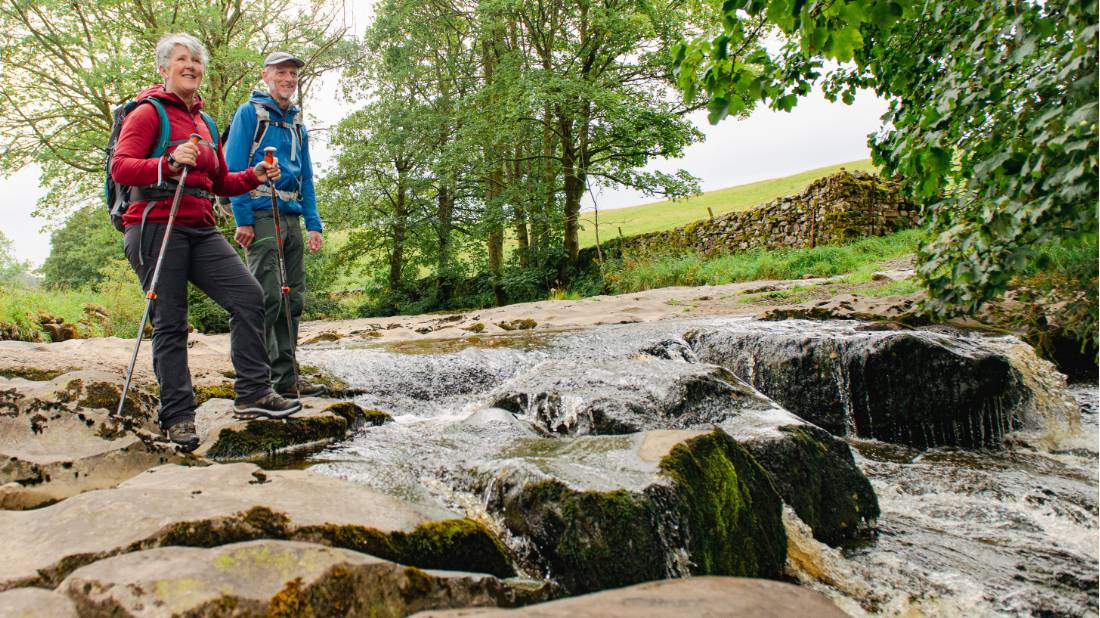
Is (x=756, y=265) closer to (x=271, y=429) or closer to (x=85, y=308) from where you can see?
(x=271, y=429)

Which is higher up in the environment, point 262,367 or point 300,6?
point 300,6

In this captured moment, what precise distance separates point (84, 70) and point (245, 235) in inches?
681

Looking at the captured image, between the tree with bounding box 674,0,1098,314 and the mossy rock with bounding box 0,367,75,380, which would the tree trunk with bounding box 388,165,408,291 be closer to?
the mossy rock with bounding box 0,367,75,380

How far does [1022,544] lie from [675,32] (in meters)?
19.2

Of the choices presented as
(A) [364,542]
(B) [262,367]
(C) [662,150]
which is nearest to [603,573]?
(A) [364,542]

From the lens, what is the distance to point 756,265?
1748 centimetres

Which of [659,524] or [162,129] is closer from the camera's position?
[659,524]

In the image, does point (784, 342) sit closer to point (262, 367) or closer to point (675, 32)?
point (262, 367)

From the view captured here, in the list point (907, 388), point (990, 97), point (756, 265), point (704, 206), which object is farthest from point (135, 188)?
point (704, 206)

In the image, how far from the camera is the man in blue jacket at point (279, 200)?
4.79 m

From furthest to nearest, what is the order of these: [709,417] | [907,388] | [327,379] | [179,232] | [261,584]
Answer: [327,379]
[907,388]
[709,417]
[179,232]
[261,584]

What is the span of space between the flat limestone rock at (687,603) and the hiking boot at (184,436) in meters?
2.53

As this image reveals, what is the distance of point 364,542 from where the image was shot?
2320 mm

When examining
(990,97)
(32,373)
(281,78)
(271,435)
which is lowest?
(271,435)
